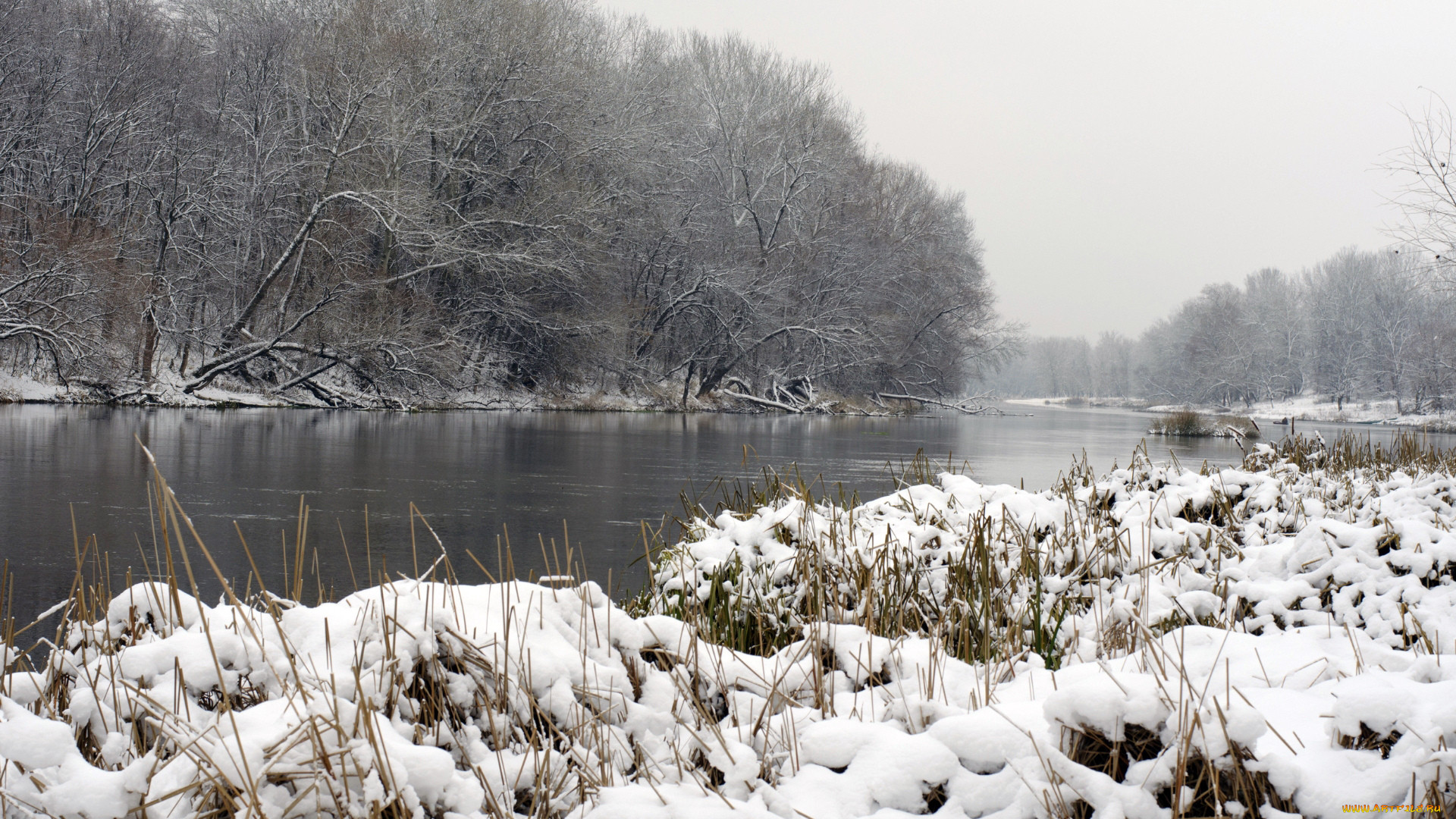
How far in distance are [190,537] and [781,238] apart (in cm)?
3485

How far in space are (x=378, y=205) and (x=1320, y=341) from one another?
66.0m

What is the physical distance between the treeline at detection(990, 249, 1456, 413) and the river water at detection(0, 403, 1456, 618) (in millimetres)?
36858

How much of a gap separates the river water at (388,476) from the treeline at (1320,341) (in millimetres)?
36858

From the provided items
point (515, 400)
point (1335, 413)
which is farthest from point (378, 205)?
point (1335, 413)

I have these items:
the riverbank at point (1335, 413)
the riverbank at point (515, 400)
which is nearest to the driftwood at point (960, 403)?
the riverbank at point (515, 400)

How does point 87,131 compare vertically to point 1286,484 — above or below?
above

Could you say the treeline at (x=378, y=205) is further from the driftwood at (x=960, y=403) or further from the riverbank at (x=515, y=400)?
the driftwood at (x=960, y=403)

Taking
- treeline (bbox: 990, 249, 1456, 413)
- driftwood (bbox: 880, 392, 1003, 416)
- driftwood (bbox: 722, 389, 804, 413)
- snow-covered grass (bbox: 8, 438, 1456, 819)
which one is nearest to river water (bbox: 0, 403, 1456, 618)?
snow-covered grass (bbox: 8, 438, 1456, 819)

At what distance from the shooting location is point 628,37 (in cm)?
3809

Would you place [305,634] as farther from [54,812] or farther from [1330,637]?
[1330,637]

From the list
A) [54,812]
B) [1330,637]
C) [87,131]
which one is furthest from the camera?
[87,131]

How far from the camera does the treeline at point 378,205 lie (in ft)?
76.2

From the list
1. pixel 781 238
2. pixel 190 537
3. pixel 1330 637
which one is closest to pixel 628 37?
pixel 781 238

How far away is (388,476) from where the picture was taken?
37.4ft
